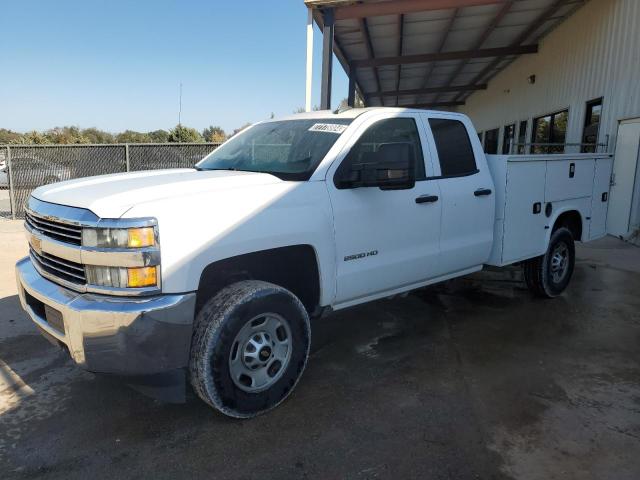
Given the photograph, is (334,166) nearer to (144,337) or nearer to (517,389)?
(144,337)

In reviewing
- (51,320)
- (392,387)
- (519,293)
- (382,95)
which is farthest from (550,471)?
(382,95)

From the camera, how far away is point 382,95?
23.0 metres

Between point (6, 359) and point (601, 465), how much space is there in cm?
433

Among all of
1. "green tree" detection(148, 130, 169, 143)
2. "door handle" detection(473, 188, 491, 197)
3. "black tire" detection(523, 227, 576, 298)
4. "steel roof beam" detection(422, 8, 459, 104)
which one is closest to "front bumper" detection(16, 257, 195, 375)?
"door handle" detection(473, 188, 491, 197)

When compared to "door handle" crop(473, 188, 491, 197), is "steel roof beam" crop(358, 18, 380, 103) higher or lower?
higher

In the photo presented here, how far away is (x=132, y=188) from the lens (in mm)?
2994

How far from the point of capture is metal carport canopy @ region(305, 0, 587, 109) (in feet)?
30.1

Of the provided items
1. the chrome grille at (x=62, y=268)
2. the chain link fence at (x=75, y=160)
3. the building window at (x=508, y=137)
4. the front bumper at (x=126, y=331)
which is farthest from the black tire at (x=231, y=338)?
the building window at (x=508, y=137)

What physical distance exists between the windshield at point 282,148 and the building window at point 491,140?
56.5 feet

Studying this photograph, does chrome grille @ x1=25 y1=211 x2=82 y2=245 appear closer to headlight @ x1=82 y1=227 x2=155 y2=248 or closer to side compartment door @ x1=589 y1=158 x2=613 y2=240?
headlight @ x1=82 y1=227 x2=155 y2=248

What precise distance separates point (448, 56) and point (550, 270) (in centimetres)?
1053

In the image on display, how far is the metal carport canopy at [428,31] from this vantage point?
9180mm

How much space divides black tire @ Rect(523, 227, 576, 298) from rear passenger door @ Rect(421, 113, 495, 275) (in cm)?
112

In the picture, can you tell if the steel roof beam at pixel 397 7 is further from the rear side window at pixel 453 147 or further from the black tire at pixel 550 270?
the rear side window at pixel 453 147
